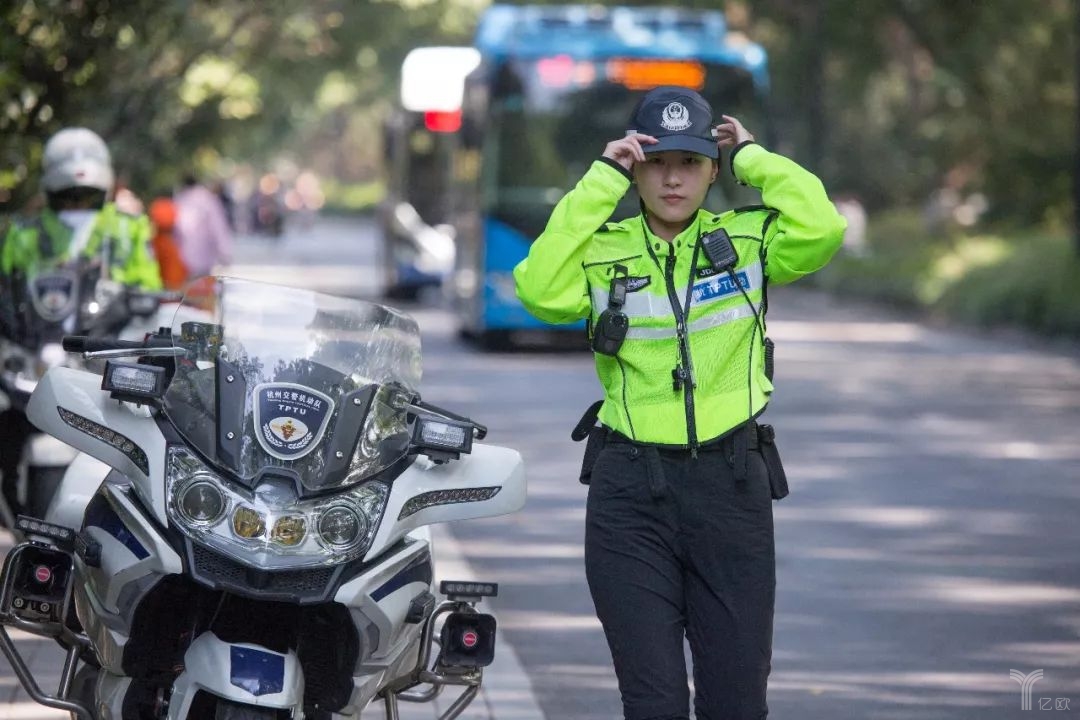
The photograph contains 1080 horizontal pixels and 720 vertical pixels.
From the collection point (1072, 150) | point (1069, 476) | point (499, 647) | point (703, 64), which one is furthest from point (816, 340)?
point (499, 647)

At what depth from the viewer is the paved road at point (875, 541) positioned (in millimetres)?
7434

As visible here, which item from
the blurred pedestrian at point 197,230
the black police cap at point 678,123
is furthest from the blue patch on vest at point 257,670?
the blurred pedestrian at point 197,230

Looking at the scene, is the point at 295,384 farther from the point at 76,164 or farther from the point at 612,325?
the point at 76,164

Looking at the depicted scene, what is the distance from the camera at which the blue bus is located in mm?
22688

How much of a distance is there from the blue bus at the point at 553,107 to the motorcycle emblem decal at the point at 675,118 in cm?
1743

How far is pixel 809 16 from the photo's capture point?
130 ft

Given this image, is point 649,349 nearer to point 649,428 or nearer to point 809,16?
point 649,428

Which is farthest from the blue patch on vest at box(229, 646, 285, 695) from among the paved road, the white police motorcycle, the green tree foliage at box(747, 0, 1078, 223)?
the green tree foliage at box(747, 0, 1078, 223)

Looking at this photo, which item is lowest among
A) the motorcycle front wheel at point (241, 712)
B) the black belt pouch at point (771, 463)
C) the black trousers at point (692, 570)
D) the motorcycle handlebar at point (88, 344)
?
the motorcycle front wheel at point (241, 712)

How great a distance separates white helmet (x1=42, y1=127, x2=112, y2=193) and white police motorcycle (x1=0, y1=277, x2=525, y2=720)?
315 centimetres

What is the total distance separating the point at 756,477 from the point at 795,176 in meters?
0.71

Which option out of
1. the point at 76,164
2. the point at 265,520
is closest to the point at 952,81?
the point at 76,164

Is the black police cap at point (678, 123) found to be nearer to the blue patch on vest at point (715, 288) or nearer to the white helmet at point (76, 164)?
the blue patch on vest at point (715, 288)

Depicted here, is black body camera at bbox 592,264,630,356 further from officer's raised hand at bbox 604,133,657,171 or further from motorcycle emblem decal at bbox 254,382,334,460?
motorcycle emblem decal at bbox 254,382,334,460
